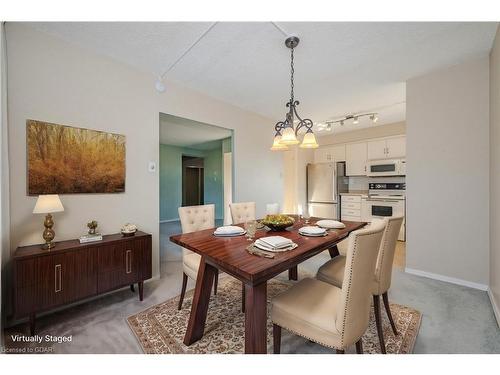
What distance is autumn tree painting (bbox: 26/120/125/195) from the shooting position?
1.83 m

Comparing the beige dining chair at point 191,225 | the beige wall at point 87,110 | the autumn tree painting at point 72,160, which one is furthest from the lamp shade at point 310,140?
the autumn tree painting at point 72,160

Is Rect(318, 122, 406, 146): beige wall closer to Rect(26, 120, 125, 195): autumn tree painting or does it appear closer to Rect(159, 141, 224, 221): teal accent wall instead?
Rect(159, 141, 224, 221): teal accent wall

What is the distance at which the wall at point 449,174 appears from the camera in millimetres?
2281

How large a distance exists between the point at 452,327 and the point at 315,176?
4048mm

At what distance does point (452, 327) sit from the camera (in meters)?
1.67

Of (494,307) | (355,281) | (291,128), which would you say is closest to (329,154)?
(291,128)

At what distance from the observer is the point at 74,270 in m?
1.74

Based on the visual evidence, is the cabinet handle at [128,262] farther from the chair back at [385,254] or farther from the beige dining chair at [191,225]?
the chair back at [385,254]

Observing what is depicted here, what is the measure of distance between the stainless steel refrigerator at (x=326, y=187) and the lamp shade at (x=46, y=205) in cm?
497

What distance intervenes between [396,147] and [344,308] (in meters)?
4.54
